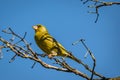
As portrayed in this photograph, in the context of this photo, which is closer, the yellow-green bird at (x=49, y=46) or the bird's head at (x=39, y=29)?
the yellow-green bird at (x=49, y=46)

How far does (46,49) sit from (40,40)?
14.8 inches

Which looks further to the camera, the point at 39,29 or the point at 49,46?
the point at 39,29

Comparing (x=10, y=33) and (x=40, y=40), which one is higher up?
(x=40, y=40)

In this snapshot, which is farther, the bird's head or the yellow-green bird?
the bird's head

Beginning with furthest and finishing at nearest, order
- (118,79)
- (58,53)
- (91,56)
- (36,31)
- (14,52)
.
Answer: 1. (36,31)
2. (58,53)
3. (14,52)
4. (118,79)
5. (91,56)

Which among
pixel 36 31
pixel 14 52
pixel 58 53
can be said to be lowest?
pixel 14 52

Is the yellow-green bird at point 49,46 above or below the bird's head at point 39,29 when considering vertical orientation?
below

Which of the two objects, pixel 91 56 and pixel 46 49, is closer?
pixel 91 56

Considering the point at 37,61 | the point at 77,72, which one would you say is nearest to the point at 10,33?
the point at 37,61

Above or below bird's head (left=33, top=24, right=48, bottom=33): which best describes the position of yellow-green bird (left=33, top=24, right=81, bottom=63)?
below

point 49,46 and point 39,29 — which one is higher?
point 39,29

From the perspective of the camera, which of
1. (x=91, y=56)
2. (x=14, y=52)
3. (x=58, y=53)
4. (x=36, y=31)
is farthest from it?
(x=36, y=31)

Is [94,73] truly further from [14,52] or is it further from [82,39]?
[14,52]

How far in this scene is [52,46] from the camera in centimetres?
672
